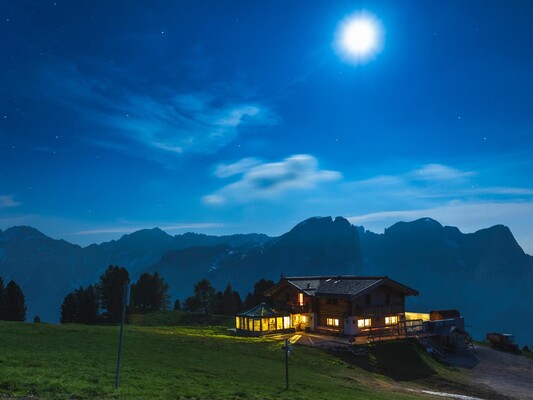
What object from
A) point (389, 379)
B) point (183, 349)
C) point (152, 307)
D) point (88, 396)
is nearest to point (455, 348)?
point (389, 379)

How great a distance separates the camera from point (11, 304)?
269 ft

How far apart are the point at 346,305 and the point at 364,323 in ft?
14.3

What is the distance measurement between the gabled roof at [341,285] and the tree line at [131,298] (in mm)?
36921

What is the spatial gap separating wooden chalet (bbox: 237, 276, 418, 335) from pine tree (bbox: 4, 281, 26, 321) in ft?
174

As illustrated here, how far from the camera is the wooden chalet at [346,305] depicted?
188 feet

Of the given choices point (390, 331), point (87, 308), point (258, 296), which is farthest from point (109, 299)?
point (390, 331)

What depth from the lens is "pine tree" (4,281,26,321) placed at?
81375 mm

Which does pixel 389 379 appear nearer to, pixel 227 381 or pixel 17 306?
pixel 227 381

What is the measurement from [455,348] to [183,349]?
38122 millimetres

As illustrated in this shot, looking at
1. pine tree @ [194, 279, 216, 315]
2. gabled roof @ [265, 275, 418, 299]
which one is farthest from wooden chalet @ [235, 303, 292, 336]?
pine tree @ [194, 279, 216, 315]

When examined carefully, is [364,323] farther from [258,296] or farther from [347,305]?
[258,296]

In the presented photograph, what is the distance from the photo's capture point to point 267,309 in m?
59.9

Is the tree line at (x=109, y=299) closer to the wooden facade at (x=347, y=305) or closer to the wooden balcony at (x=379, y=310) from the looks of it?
the wooden facade at (x=347, y=305)

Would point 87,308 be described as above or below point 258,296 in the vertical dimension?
below
